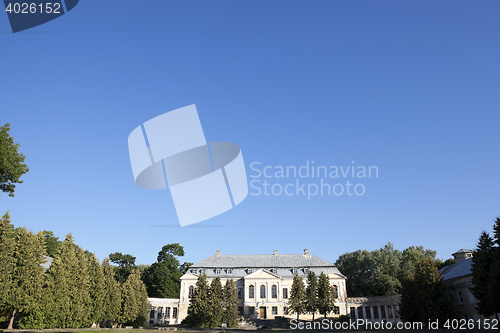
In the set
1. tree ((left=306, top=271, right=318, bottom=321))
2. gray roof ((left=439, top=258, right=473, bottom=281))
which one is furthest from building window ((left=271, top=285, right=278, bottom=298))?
gray roof ((left=439, top=258, right=473, bottom=281))

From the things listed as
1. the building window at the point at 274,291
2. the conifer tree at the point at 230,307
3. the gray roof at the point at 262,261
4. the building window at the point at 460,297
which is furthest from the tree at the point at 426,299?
the gray roof at the point at 262,261

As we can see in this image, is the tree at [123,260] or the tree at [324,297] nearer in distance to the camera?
the tree at [324,297]

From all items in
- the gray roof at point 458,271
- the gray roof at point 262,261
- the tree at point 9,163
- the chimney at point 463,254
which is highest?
the tree at point 9,163

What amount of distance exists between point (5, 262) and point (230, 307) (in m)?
28.0

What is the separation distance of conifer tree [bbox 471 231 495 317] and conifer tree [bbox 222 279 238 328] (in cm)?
2798

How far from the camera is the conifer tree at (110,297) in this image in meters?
39.2

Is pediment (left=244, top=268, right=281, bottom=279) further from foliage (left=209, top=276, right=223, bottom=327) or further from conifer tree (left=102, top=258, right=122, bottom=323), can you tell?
conifer tree (left=102, top=258, right=122, bottom=323)

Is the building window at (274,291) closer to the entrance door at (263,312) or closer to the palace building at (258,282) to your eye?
the palace building at (258,282)

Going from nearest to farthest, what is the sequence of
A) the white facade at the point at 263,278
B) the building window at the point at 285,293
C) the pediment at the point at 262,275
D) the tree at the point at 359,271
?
the white facade at the point at 263,278, the building window at the point at 285,293, the pediment at the point at 262,275, the tree at the point at 359,271

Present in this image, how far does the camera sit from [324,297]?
49469mm

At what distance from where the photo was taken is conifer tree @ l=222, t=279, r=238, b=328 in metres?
45.1

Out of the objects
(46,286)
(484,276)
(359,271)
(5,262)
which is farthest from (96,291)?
(359,271)

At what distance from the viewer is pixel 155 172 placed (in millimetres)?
28359

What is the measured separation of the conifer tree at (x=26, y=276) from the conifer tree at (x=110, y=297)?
34.6 ft
